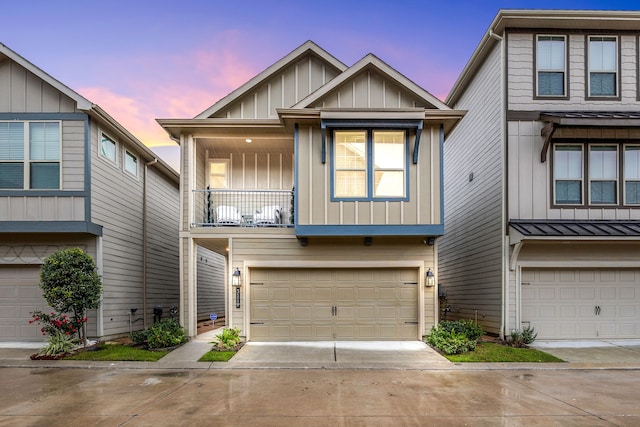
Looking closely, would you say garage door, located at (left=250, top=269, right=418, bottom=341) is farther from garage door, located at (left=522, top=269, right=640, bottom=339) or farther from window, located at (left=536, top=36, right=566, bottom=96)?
window, located at (left=536, top=36, right=566, bottom=96)

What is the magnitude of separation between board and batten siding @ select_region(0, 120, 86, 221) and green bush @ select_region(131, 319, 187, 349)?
3359 mm

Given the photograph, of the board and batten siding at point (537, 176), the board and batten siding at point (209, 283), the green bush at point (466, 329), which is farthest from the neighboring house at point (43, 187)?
the board and batten siding at point (537, 176)

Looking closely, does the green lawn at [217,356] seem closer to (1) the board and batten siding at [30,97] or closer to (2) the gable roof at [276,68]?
(2) the gable roof at [276,68]

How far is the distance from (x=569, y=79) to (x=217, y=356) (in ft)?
38.9

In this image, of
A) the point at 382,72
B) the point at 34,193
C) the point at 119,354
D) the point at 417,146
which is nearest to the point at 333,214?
the point at 417,146

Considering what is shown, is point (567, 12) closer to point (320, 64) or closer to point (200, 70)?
point (320, 64)

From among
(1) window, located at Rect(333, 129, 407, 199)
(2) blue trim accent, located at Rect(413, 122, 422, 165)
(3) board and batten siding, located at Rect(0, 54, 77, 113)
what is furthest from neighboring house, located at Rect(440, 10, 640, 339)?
(3) board and batten siding, located at Rect(0, 54, 77, 113)

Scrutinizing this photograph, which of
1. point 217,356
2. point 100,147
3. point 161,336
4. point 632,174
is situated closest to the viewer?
point 217,356

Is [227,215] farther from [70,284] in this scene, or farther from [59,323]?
[59,323]

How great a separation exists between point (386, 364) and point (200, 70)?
16.4m

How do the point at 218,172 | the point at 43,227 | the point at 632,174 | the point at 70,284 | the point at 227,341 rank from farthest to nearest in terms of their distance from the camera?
the point at 218,172, the point at 632,174, the point at 43,227, the point at 227,341, the point at 70,284

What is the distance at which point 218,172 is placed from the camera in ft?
43.2

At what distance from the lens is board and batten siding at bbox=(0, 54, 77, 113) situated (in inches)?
431

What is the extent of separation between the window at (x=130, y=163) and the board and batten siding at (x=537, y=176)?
11.7m
